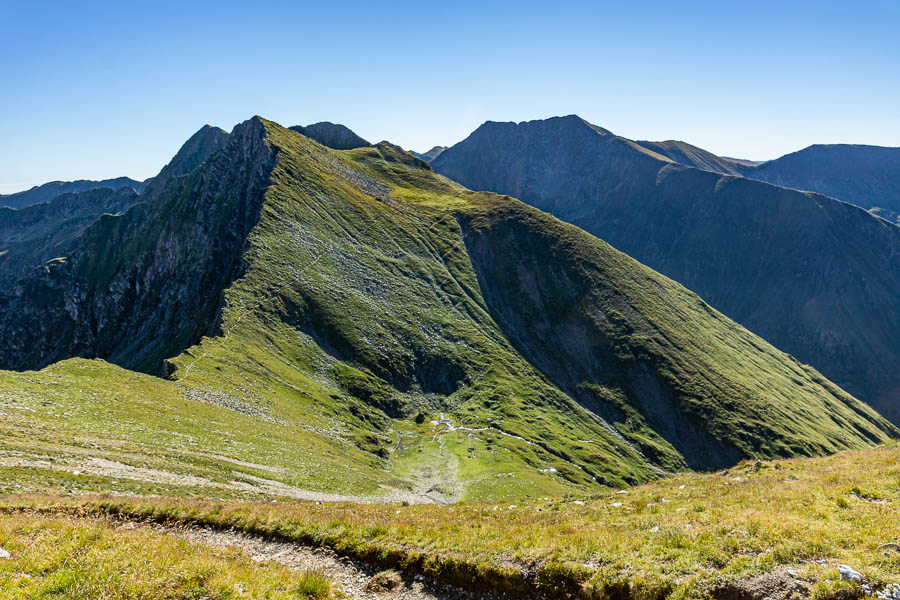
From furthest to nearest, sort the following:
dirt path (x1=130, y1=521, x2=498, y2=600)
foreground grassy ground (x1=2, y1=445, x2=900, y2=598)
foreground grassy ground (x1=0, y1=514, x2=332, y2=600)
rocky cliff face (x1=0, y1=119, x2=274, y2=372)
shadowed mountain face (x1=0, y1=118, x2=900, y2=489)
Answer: rocky cliff face (x1=0, y1=119, x2=274, y2=372) → shadowed mountain face (x1=0, y1=118, x2=900, y2=489) → dirt path (x1=130, y1=521, x2=498, y2=600) → foreground grassy ground (x1=2, y1=445, x2=900, y2=598) → foreground grassy ground (x1=0, y1=514, x2=332, y2=600)

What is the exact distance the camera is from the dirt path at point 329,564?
16453 mm

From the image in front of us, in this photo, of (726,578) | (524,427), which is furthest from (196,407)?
(524,427)

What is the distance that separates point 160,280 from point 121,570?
154698 millimetres

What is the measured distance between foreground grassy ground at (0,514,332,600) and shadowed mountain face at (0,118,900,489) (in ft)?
171

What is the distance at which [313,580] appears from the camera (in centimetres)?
1556

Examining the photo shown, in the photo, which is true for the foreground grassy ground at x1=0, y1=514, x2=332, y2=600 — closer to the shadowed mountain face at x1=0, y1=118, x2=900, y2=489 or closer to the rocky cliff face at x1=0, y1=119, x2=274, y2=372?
the shadowed mountain face at x1=0, y1=118, x2=900, y2=489

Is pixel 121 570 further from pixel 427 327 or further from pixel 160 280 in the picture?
pixel 160 280

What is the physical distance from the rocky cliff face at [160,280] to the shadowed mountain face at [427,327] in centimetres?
91

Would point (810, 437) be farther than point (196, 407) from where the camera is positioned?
Yes

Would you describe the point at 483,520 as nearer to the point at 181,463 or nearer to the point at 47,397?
the point at 181,463

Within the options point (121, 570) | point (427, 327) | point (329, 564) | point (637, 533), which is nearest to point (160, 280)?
point (427, 327)

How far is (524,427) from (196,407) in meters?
64.5

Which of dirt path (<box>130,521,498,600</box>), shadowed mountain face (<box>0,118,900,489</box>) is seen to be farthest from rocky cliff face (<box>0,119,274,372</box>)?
dirt path (<box>130,521,498,600</box>)

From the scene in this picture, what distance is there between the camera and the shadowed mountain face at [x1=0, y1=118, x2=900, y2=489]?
93.8m
